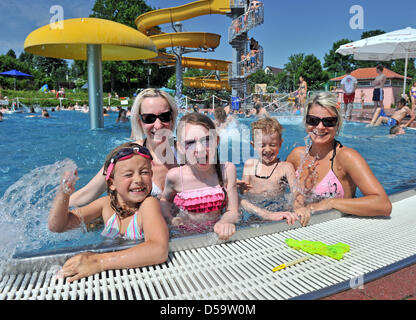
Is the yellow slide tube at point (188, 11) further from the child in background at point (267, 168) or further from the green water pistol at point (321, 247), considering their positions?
the green water pistol at point (321, 247)

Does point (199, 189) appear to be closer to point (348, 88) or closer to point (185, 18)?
point (348, 88)

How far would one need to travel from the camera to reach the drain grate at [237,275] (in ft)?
4.93

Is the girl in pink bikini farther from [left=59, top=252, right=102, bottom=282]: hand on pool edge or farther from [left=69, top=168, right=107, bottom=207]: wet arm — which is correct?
[left=59, top=252, right=102, bottom=282]: hand on pool edge

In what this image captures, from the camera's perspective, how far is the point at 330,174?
2811mm

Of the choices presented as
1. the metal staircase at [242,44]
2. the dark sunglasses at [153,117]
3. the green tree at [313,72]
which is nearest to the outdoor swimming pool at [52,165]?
the dark sunglasses at [153,117]

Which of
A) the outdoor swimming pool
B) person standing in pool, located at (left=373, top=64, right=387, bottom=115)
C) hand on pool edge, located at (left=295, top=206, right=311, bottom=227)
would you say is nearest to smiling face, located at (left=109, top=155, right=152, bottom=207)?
the outdoor swimming pool

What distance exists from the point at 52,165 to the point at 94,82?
18.9ft

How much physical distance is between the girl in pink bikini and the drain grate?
0.52 metres

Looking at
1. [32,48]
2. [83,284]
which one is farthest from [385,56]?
[83,284]

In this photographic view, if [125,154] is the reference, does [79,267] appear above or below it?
below

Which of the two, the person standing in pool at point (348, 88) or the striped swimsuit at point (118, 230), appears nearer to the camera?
the striped swimsuit at point (118, 230)

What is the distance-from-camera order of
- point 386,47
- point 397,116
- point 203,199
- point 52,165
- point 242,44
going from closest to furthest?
point 203,199, point 52,165, point 397,116, point 386,47, point 242,44

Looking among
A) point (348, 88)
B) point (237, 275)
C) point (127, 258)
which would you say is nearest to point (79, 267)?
point (127, 258)

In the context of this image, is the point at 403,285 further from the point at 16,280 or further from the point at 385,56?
the point at 385,56
